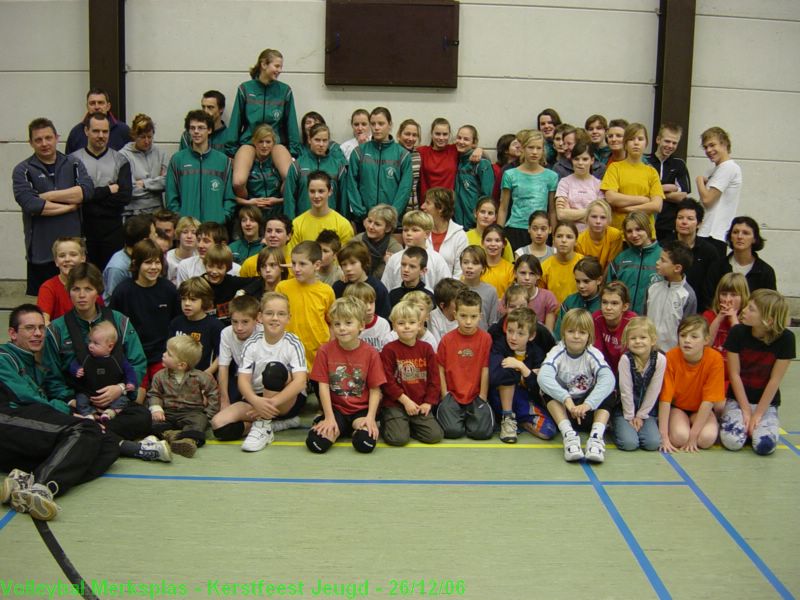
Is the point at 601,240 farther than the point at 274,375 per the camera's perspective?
Yes

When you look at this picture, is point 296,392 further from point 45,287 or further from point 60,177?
point 60,177

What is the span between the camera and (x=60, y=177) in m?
6.81

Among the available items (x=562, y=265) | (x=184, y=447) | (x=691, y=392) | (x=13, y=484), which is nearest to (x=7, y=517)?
(x=13, y=484)

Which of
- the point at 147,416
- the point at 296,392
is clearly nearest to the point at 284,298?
the point at 296,392

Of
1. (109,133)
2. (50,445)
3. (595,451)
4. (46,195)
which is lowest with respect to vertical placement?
(595,451)

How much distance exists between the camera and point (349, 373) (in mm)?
5258

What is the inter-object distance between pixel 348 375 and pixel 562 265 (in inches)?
80.3

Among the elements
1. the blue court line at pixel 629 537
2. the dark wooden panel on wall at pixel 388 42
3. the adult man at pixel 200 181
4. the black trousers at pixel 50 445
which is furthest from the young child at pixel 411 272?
the dark wooden panel on wall at pixel 388 42

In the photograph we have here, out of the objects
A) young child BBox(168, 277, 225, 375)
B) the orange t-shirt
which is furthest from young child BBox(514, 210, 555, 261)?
young child BBox(168, 277, 225, 375)

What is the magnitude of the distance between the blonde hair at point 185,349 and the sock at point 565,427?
91.1 inches

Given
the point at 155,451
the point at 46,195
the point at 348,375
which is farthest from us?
the point at 46,195

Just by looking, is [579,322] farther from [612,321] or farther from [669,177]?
[669,177]

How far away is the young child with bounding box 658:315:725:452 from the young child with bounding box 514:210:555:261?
1.49 m

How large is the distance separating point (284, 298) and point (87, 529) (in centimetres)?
194
